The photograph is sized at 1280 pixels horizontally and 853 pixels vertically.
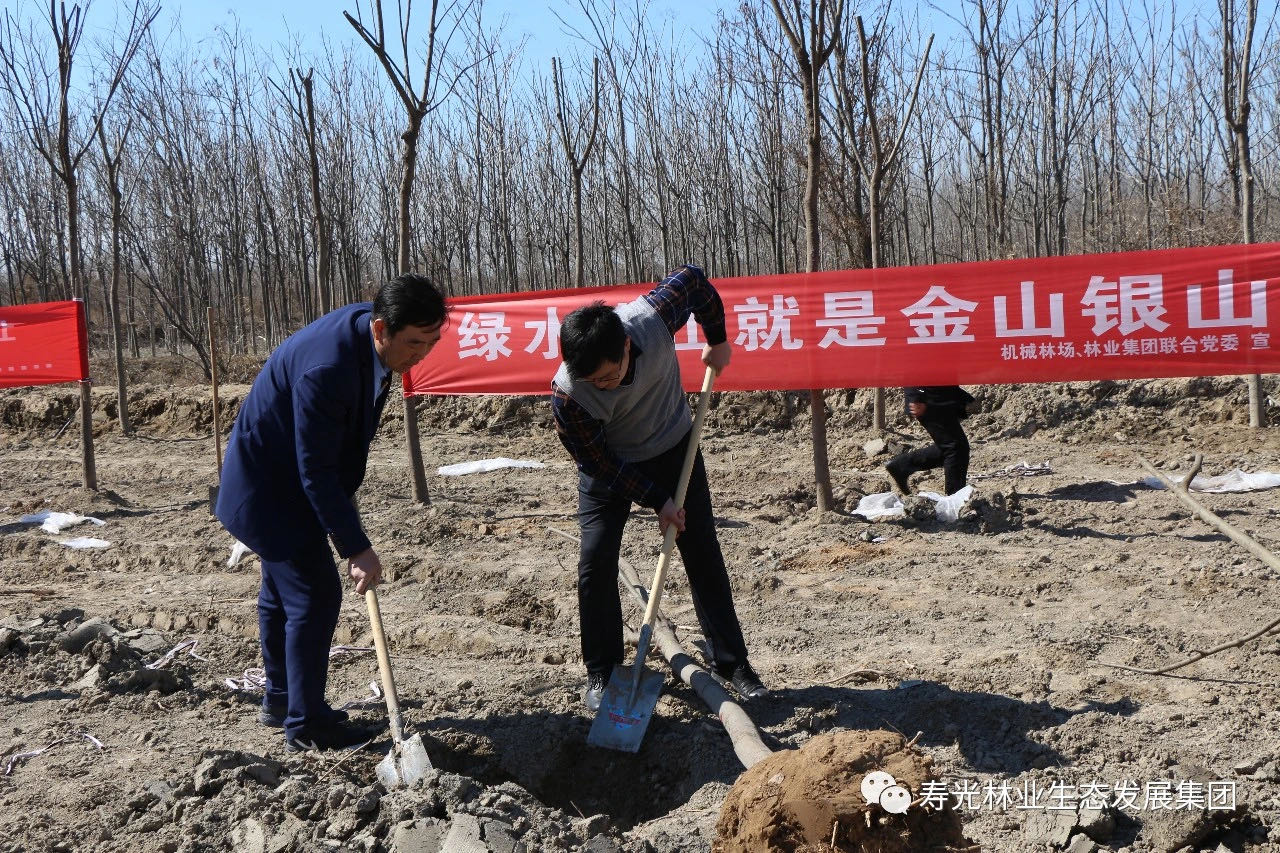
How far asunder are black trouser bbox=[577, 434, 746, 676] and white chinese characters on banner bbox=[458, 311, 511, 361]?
360cm

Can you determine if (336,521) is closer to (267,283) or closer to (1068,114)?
(1068,114)

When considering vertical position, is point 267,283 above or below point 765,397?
above

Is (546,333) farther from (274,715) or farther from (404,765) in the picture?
(404,765)

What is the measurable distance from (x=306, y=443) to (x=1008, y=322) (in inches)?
176

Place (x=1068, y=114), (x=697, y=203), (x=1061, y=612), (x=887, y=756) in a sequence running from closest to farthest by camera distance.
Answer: (x=887, y=756) < (x=1061, y=612) < (x=1068, y=114) < (x=697, y=203)

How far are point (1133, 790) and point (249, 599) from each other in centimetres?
453

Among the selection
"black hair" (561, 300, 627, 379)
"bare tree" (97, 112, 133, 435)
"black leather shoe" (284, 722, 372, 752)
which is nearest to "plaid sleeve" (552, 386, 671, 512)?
"black hair" (561, 300, 627, 379)

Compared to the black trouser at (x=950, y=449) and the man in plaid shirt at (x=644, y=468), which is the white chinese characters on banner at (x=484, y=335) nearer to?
the black trouser at (x=950, y=449)

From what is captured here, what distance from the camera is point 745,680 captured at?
3.64 m

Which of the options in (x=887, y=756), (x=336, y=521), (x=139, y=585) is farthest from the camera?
(x=139, y=585)

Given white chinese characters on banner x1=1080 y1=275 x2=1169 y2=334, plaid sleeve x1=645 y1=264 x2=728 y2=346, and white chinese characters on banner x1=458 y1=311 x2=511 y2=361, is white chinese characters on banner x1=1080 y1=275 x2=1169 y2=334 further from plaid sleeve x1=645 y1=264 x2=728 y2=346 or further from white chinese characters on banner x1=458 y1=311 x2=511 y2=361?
white chinese characters on banner x1=458 y1=311 x2=511 y2=361

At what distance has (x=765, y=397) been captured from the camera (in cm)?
1055

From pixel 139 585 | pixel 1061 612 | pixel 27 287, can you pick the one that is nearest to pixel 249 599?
pixel 139 585

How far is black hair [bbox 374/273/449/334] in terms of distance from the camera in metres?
2.89
